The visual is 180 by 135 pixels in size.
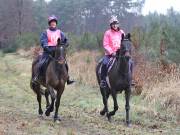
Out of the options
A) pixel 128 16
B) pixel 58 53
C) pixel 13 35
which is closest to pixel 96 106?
pixel 58 53

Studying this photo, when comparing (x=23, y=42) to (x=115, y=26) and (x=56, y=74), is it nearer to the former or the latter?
(x=115, y=26)

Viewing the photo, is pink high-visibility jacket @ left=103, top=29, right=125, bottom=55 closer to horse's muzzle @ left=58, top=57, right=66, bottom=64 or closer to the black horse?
the black horse

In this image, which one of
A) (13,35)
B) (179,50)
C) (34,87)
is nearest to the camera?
(34,87)

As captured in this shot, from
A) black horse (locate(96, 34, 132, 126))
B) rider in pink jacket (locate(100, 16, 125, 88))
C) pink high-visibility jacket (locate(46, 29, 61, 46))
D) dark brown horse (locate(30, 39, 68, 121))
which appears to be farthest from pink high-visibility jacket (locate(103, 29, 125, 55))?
dark brown horse (locate(30, 39, 68, 121))

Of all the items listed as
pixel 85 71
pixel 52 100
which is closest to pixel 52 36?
pixel 52 100

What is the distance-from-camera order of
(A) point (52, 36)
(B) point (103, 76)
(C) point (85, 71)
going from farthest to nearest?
1. (C) point (85, 71)
2. (B) point (103, 76)
3. (A) point (52, 36)

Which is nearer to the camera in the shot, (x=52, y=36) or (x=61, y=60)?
(x=61, y=60)

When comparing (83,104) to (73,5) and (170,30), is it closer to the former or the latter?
(170,30)

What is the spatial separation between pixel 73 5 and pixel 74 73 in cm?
6990

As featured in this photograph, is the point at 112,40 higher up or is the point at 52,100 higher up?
the point at 112,40

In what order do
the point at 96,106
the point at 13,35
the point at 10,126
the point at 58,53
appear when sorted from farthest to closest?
the point at 13,35 → the point at 96,106 → the point at 58,53 → the point at 10,126

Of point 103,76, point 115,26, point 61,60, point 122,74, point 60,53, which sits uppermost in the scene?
point 115,26

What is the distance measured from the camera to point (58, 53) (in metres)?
12.4

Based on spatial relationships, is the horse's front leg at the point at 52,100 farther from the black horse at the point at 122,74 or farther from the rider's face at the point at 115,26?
the rider's face at the point at 115,26
